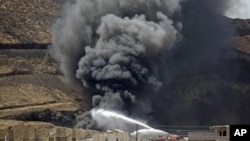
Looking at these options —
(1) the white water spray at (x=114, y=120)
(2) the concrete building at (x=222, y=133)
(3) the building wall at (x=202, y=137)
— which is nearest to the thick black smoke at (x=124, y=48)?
(1) the white water spray at (x=114, y=120)

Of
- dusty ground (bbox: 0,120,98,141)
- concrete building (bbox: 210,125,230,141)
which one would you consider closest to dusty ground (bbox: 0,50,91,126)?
dusty ground (bbox: 0,120,98,141)

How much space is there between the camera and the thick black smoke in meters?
110

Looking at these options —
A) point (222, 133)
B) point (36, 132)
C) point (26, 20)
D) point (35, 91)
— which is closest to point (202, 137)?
point (222, 133)

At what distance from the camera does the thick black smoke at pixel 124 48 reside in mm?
109688

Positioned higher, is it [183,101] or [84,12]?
[84,12]

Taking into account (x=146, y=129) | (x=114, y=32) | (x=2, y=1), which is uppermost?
(x=2, y=1)

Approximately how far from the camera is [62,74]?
13162cm

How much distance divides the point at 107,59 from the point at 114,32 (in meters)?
5.15

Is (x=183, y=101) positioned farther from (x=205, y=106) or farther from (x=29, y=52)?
(x=29, y=52)

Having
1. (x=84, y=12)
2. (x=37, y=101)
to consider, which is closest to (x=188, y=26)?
(x=84, y=12)

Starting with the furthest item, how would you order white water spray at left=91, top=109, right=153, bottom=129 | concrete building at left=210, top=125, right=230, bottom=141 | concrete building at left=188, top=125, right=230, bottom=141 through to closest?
white water spray at left=91, top=109, right=153, bottom=129
concrete building at left=188, top=125, right=230, bottom=141
concrete building at left=210, top=125, right=230, bottom=141

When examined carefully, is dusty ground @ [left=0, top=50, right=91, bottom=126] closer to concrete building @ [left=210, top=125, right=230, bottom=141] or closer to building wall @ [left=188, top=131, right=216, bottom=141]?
building wall @ [left=188, top=131, right=216, bottom=141]

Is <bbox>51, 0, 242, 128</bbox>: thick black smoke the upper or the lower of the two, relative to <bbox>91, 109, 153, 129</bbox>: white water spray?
upper

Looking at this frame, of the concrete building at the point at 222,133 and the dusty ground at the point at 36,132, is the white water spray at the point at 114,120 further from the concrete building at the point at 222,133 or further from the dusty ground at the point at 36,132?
the concrete building at the point at 222,133
